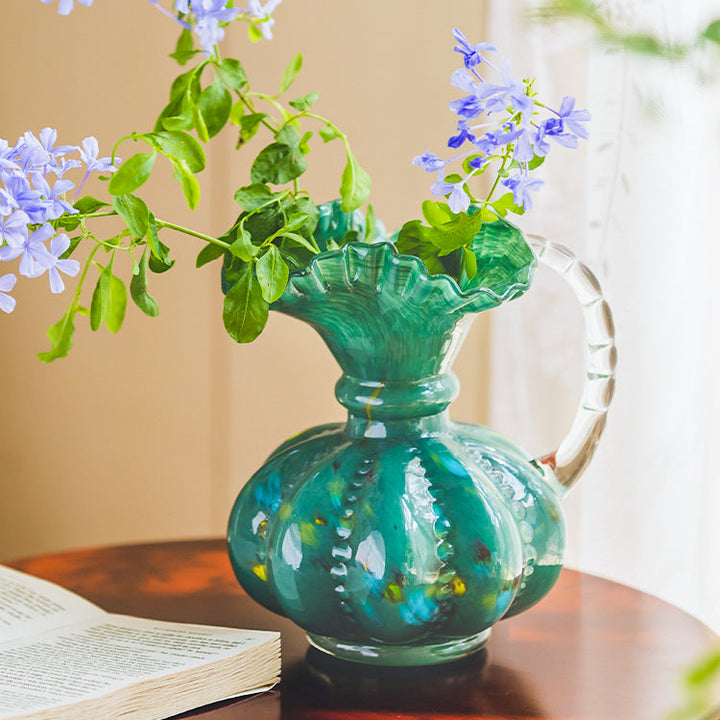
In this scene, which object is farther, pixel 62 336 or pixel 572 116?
pixel 62 336

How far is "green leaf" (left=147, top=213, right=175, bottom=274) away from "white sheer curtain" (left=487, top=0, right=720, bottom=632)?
64 cm


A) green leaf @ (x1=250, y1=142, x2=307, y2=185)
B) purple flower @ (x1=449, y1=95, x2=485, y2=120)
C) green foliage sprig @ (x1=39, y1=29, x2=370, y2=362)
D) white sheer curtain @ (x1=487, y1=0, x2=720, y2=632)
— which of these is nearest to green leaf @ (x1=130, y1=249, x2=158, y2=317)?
green foliage sprig @ (x1=39, y1=29, x2=370, y2=362)

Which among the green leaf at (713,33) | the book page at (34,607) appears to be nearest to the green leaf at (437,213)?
the book page at (34,607)

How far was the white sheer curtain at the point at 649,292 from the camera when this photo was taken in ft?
3.56

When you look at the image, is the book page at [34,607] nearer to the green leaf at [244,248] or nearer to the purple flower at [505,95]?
the green leaf at [244,248]

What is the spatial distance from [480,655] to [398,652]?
0.08 metres

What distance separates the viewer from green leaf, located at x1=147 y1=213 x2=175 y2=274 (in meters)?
0.56

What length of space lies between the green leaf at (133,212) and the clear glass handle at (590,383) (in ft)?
0.97

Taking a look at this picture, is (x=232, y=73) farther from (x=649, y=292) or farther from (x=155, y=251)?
(x=649, y=292)

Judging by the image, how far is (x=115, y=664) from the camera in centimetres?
57

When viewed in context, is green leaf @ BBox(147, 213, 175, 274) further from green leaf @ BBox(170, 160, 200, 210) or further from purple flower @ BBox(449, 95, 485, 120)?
purple flower @ BBox(449, 95, 485, 120)

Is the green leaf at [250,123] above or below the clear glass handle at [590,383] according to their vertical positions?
above

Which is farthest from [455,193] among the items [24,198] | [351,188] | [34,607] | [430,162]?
[34,607]

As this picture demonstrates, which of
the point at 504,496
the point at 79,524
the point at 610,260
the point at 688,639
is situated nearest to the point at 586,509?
the point at 610,260
